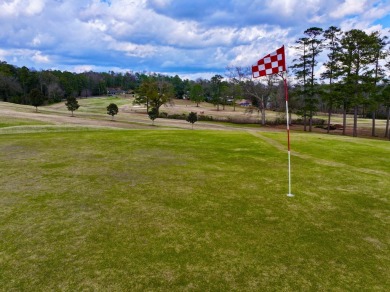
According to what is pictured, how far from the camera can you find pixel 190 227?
682cm

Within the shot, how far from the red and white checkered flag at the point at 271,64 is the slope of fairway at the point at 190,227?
4.31 meters

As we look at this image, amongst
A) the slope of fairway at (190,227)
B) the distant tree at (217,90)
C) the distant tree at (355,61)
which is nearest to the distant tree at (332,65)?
the distant tree at (355,61)

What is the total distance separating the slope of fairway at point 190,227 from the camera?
496 cm

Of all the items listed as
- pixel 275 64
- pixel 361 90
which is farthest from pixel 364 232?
pixel 361 90

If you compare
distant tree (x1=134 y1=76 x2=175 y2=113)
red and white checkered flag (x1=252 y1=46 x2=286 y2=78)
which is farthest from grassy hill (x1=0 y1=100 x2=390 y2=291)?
distant tree (x1=134 y1=76 x2=175 y2=113)

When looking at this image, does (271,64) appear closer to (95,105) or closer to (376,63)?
(376,63)

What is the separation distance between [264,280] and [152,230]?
291 cm

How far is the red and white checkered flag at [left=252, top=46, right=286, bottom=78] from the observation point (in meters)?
9.72

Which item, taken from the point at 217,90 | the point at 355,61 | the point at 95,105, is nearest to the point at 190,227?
the point at 355,61

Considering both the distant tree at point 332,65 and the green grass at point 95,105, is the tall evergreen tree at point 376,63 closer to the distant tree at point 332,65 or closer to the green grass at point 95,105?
the distant tree at point 332,65

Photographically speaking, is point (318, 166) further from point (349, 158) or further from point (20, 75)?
point (20, 75)

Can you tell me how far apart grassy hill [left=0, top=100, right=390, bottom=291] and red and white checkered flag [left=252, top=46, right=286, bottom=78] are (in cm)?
431

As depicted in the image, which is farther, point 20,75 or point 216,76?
point 216,76

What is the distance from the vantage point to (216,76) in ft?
384
